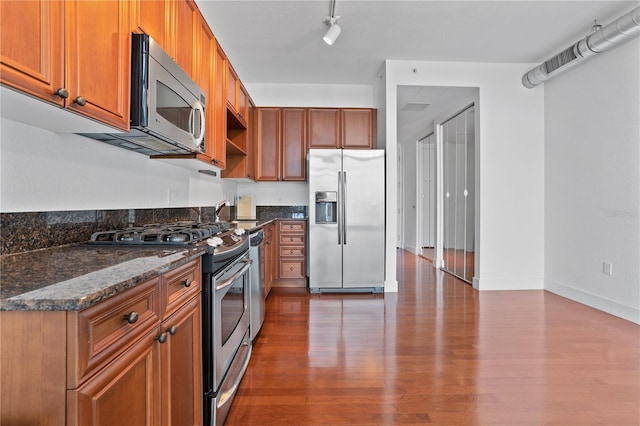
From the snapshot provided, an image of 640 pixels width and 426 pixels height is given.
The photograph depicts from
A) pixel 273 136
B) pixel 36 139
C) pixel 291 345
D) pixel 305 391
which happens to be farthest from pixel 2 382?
pixel 273 136

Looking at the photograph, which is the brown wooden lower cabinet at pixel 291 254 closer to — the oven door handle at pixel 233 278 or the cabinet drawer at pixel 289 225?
the cabinet drawer at pixel 289 225

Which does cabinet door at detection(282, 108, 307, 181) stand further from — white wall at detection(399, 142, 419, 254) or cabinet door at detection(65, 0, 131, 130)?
white wall at detection(399, 142, 419, 254)

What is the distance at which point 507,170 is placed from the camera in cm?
420

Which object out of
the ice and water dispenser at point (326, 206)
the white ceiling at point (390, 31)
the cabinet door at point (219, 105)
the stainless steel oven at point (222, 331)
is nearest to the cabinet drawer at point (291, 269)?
the ice and water dispenser at point (326, 206)

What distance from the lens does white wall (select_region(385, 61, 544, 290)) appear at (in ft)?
13.7

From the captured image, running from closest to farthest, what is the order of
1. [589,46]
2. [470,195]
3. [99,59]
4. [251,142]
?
1. [99,59]
2. [589,46]
3. [251,142]
4. [470,195]

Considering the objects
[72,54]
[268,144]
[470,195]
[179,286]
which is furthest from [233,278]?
[470,195]

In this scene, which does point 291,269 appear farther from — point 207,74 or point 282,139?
point 207,74

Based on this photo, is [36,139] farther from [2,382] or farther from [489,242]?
[489,242]

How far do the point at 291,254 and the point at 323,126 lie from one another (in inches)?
71.8

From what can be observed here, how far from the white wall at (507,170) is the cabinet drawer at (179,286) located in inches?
149

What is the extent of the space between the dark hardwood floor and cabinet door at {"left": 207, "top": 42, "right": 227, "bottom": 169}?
5.15 ft

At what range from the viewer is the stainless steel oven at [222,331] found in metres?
1.48

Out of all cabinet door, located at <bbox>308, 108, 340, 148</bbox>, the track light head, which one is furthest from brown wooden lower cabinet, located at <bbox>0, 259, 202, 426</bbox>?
cabinet door, located at <bbox>308, 108, 340, 148</bbox>
